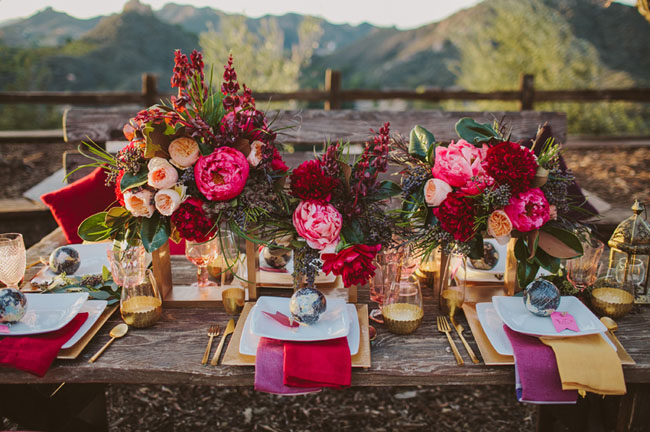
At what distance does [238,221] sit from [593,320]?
100cm

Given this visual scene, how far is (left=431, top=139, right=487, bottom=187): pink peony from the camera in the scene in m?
1.29

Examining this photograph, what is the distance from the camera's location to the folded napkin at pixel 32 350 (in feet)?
3.91

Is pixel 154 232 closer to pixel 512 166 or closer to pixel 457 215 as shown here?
pixel 457 215

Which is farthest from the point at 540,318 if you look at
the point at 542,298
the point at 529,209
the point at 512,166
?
the point at 512,166

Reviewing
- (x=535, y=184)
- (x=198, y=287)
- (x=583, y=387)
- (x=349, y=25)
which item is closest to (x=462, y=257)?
(x=535, y=184)

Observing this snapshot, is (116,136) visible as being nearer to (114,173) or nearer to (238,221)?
(114,173)

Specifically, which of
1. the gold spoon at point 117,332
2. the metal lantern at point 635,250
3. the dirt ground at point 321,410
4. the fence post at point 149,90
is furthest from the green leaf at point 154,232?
the fence post at point 149,90

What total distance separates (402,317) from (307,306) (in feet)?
0.96

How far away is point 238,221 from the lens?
1.30 m

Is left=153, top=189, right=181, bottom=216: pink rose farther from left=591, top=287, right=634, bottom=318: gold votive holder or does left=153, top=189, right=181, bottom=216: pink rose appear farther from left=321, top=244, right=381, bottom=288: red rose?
left=591, top=287, right=634, bottom=318: gold votive holder

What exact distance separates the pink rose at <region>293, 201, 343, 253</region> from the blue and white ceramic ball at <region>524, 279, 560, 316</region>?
1.86ft

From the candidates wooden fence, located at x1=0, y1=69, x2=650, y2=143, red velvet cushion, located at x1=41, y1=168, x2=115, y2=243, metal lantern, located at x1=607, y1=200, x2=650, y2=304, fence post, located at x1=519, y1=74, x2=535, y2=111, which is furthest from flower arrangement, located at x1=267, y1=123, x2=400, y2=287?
fence post, located at x1=519, y1=74, x2=535, y2=111

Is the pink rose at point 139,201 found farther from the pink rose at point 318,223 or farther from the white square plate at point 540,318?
the white square plate at point 540,318

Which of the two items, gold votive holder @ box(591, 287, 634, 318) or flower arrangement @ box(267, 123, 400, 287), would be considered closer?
flower arrangement @ box(267, 123, 400, 287)
